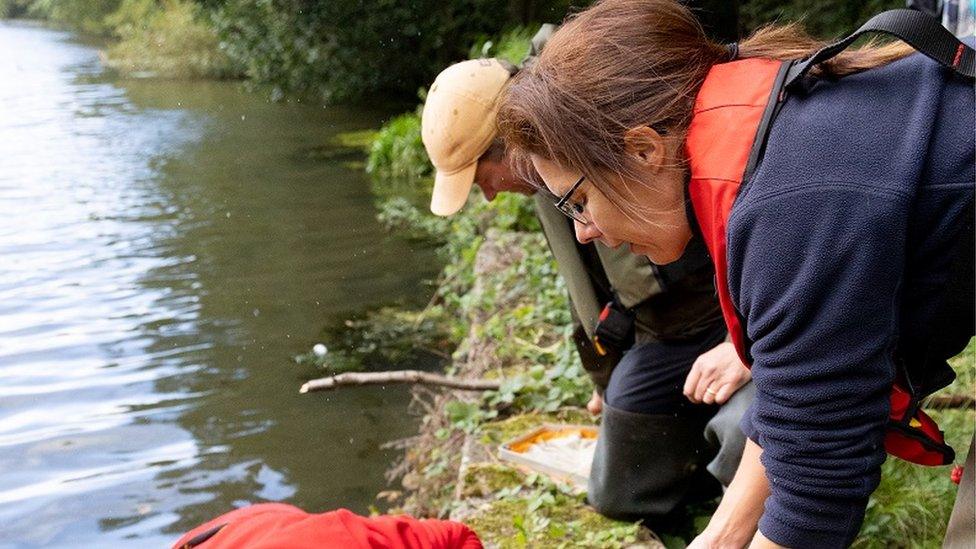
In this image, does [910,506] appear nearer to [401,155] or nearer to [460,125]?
[460,125]

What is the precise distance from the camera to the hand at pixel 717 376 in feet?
9.09

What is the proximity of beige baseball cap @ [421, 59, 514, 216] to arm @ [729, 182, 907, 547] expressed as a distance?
178 centimetres

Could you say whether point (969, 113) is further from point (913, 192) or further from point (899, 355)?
point (899, 355)

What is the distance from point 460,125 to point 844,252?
198cm

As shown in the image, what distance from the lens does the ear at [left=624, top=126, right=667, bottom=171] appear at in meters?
1.63

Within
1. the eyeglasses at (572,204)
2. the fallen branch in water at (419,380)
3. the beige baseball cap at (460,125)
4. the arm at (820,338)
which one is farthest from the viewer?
the fallen branch in water at (419,380)

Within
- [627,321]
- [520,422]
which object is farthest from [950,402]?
[520,422]

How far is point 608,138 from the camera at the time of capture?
1.64m

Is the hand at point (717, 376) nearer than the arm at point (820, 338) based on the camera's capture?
No

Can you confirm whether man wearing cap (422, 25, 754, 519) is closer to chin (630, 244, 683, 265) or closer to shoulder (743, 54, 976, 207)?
chin (630, 244, 683, 265)

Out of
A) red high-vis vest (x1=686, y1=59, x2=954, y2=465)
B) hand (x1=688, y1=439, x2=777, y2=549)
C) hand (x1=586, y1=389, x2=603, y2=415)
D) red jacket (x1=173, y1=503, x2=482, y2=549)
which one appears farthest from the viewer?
hand (x1=586, y1=389, x2=603, y2=415)

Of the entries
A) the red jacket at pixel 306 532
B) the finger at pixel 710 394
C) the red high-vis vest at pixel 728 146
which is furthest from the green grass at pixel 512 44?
the red high-vis vest at pixel 728 146

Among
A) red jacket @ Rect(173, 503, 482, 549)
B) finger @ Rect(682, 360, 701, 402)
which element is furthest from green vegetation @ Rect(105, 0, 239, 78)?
red jacket @ Rect(173, 503, 482, 549)

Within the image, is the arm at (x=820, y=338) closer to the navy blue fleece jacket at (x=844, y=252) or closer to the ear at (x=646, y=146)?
the navy blue fleece jacket at (x=844, y=252)
